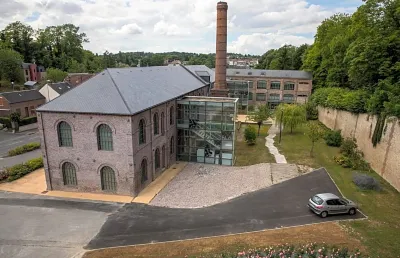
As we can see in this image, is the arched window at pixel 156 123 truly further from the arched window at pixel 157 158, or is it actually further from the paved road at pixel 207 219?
the paved road at pixel 207 219

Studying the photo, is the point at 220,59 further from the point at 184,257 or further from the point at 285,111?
the point at 184,257

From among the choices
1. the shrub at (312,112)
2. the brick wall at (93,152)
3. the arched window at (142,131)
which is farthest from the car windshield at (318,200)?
the shrub at (312,112)

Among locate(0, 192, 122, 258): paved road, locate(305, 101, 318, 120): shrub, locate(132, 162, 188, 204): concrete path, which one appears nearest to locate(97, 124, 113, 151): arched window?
locate(0, 192, 122, 258): paved road

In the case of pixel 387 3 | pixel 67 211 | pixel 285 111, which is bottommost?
pixel 67 211

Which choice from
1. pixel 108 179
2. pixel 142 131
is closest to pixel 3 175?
pixel 108 179

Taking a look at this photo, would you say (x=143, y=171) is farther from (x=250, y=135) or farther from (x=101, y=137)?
(x=250, y=135)

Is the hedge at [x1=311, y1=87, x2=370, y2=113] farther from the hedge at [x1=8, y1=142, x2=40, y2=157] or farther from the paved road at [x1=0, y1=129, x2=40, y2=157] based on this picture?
the paved road at [x1=0, y1=129, x2=40, y2=157]

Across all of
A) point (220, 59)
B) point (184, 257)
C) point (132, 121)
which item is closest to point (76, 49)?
point (220, 59)
